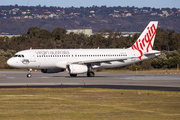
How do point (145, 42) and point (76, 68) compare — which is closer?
point (76, 68)

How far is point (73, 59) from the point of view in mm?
43531

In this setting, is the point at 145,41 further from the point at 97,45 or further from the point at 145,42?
the point at 97,45

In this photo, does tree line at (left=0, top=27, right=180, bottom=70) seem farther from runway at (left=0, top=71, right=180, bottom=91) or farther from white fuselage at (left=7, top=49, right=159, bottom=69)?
runway at (left=0, top=71, right=180, bottom=91)

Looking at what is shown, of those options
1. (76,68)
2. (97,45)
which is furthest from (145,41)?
(97,45)

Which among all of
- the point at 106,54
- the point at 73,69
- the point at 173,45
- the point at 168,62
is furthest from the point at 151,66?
the point at 173,45

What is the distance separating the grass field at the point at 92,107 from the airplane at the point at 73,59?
68.8 ft

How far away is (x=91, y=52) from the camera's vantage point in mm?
44688

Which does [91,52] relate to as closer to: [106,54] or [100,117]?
[106,54]

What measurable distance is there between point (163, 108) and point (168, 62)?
169 ft

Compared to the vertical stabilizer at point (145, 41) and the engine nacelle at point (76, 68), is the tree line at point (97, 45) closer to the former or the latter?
the vertical stabilizer at point (145, 41)

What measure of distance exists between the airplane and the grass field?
Answer: 21.0 m

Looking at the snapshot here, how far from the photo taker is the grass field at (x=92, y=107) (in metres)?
14.3

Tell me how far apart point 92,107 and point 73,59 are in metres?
27.1

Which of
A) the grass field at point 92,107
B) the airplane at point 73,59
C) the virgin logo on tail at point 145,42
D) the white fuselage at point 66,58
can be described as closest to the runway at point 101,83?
the airplane at point 73,59
